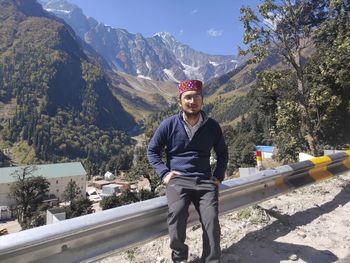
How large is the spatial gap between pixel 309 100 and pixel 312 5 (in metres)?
2.87

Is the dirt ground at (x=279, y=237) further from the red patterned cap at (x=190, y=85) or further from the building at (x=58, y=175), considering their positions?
the building at (x=58, y=175)

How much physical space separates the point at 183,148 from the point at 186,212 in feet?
2.35

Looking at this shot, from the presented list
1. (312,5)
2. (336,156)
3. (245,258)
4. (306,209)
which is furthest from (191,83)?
(312,5)

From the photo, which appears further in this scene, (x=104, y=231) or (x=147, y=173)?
(x=147, y=173)

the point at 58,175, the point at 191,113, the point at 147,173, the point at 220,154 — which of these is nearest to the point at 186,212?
the point at 220,154

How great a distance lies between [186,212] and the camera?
3.88 meters

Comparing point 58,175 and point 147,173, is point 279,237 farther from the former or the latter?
point 58,175

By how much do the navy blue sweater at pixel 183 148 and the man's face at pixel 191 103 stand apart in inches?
4.8

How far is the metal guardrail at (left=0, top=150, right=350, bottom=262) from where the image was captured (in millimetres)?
2891

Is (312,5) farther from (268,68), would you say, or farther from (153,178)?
(153,178)

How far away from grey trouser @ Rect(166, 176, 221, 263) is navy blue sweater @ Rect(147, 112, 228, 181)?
145 millimetres

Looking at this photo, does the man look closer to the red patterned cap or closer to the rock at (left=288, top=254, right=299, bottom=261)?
the red patterned cap

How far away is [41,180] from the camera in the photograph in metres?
64.1

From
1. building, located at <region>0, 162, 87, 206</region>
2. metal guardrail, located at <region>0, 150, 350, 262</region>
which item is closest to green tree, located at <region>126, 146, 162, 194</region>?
metal guardrail, located at <region>0, 150, 350, 262</region>
